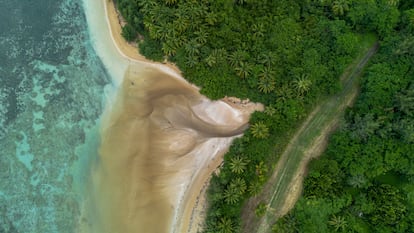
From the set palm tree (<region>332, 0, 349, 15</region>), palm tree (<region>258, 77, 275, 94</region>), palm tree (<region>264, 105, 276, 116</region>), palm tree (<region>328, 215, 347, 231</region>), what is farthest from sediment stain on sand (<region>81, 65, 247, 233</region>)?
palm tree (<region>332, 0, 349, 15</region>)

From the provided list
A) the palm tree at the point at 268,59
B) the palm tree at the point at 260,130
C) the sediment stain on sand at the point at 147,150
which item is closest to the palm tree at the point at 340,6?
the palm tree at the point at 268,59

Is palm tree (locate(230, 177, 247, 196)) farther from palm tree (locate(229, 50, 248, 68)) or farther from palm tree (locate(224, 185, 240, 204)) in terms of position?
palm tree (locate(229, 50, 248, 68))

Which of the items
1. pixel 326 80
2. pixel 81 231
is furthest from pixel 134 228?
pixel 326 80

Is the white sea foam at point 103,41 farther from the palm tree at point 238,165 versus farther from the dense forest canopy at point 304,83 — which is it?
the palm tree at point 238,165

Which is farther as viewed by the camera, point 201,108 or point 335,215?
point 201,108

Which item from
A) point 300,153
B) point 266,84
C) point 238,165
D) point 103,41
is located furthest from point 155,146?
point 300,153

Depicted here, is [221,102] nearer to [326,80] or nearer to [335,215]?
[326,80]
